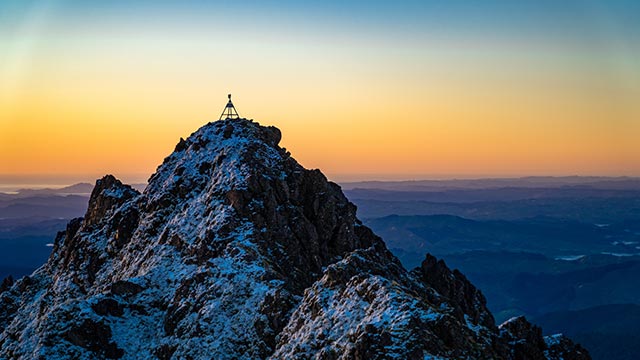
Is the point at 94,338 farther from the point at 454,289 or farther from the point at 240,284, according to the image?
the point at 454,289

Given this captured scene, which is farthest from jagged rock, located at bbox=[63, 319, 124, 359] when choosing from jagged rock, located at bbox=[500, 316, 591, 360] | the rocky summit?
jagged rock, located at bbox=[500, 316, 591, 360]

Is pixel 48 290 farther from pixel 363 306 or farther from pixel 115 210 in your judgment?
pixel 363 306

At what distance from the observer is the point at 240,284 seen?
110062mm

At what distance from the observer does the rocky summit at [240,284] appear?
9212cm

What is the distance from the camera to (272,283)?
109000 mm

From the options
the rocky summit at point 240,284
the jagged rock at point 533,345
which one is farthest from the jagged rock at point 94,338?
the jagged rock at point 533,345

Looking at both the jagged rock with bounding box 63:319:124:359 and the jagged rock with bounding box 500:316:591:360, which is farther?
the jagged rock with bounding box 500:316:591:360

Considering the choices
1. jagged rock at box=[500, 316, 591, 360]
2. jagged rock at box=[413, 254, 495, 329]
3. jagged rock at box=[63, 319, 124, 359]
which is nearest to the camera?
jagged rock at box=[63, 319, 124, 359]

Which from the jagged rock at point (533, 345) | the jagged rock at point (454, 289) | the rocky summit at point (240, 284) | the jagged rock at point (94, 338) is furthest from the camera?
the jagged rock at point (454, 289)

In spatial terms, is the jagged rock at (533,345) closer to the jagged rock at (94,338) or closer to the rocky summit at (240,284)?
the rocky summit at (240,284)

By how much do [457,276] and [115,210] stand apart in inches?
2509

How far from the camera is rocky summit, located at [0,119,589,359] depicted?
3627 inches

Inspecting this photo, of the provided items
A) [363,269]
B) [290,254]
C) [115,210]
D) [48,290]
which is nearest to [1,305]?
[48,290]

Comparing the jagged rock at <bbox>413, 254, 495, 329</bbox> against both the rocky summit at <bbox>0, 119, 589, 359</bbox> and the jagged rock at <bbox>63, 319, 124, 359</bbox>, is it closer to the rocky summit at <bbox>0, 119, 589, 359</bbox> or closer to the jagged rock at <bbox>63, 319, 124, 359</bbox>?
the rocky summit at <bbox>0, 119, 589, 359</bbox>
